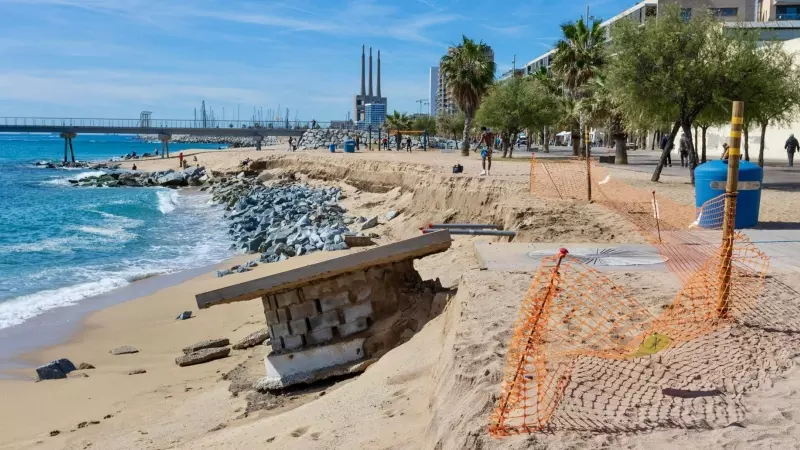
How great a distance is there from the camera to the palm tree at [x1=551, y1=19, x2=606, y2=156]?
42250 millimetres

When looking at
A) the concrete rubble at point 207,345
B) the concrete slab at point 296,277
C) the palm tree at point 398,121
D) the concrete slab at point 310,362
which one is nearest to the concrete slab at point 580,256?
the concrete slab at point 296,277

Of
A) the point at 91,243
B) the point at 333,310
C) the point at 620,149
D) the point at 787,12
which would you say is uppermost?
the point at 787,12

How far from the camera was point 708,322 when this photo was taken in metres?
6.81

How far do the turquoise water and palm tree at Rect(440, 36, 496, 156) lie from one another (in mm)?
17006

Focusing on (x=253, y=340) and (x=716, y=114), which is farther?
(x=716, y=114)

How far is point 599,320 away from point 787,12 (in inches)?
2744

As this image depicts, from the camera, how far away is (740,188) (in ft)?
40.8

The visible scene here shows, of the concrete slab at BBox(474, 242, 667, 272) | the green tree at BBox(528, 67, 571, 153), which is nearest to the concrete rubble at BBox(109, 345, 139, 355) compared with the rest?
the concrete slab at BBox(474, 242, 667, 272)

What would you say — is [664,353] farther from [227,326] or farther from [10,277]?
[10,277]

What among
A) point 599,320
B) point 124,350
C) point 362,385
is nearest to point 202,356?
point 124,350

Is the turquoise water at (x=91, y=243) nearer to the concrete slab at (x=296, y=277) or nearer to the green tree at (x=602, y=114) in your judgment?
the concrete slab at (x=296, y=277)

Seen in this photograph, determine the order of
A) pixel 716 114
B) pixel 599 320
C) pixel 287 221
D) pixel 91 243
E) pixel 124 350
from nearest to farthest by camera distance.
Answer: pixel 599 320, pixel 124 350, pixel 716 114, pixel 91 243, pixel 287 221

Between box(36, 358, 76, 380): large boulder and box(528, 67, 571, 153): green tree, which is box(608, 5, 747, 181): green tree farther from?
box(528, 67, 571, 153): green tree

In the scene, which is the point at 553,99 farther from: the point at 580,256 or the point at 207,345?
the point at 207,345
